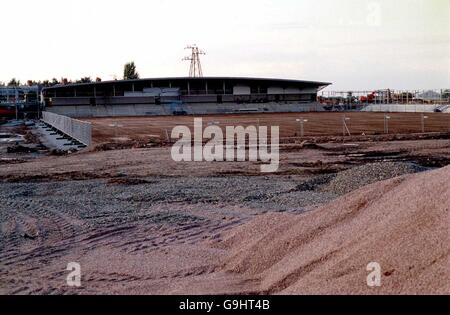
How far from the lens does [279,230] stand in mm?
9484

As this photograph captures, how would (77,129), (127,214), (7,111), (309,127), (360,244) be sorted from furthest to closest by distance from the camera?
1. (7,111)
2. (309,127)
3. (77,129)
4. (127,214)
5. (360,244)

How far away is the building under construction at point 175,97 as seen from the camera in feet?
316

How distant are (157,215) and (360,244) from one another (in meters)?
5.76

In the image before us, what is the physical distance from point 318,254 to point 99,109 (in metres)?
90.1

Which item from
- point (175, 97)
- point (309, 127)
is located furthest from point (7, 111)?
point (309, 127)

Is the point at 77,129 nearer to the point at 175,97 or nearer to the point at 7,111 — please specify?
the point at 7,111

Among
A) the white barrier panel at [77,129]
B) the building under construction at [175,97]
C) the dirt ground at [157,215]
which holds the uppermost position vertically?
the building under construction at [175,97]

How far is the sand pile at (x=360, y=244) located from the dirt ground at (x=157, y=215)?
0.06m

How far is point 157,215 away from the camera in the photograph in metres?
12.4

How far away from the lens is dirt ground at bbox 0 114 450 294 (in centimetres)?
808

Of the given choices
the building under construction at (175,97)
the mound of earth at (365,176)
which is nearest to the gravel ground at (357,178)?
the mound of earth at (365,176)

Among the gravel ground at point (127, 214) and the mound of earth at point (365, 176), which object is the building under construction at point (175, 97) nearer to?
the gravel ground at point (127, 214)
